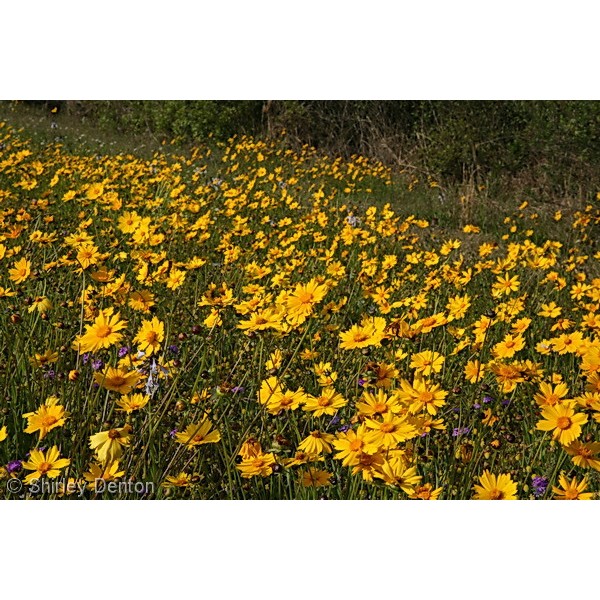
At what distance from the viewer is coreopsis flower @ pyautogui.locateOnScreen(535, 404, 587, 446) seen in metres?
1.18

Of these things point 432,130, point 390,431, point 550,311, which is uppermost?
point 432,130

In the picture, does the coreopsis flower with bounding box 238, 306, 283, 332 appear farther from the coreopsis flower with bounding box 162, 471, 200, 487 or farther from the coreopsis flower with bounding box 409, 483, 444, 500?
the coreopsis flower with bounding box 409, 483, 444, 500

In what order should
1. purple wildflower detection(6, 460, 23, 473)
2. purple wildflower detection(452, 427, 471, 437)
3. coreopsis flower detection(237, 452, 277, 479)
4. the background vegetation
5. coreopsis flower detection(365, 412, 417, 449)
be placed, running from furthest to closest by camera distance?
the background vegetation → purple wildflower detection(452, 427, 471, 437) → purple wildflower detection(6, 460, 23, 473) → coreopsis flower detection(237, 452, 277, 479) → coreopsis flower detection(365, 412, 417, 449)

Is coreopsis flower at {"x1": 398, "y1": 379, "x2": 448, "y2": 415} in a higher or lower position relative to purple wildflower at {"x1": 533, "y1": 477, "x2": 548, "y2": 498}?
higher

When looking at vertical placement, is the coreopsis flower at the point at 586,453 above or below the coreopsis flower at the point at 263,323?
below

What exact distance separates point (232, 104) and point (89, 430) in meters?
8.16

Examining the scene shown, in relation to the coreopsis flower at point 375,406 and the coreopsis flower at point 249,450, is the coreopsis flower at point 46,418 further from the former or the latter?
the coreopsis flower at point 375,406

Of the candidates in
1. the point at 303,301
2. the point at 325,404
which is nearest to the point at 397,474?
the point at 325,404

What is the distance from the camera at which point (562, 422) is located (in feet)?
3.96

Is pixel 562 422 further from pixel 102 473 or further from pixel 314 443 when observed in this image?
pixel 102 473

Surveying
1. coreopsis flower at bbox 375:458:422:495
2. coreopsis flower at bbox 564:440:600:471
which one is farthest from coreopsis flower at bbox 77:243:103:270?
coreopsis flower at bbox 564:440:600:471

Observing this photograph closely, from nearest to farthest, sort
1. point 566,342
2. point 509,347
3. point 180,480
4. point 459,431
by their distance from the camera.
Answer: point 180,480, point 459,431, point 509,347, point 566,342

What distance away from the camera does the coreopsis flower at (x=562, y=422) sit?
3.89ft

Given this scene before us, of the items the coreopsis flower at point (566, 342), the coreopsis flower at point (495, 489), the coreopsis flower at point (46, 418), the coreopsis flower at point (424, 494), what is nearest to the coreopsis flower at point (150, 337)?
the coreopsis flower at point (46, 418)
